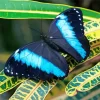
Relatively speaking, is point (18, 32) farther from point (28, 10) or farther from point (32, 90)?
point (32, 90)

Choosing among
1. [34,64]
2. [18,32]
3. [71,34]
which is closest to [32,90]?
[34,64]

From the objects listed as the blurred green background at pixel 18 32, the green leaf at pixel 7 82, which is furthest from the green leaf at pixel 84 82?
the blurred green background at pixel 18 32

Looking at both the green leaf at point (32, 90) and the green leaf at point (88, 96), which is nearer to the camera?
the green leaf at point (32, 90)

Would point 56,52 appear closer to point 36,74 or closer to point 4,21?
point 36,74

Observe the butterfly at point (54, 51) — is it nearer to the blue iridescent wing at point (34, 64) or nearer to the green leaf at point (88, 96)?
the blue iridescent wing at point (34, 64)

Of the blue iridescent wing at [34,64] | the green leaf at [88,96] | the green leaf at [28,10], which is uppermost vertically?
the green leaf at [28,10]

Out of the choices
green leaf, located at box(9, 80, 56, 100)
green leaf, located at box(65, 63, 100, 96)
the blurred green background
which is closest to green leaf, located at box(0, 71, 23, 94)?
green leaf, located at box(9, 80, 56, 100)
